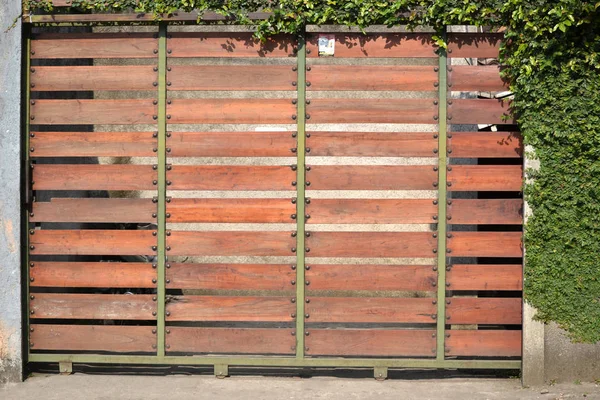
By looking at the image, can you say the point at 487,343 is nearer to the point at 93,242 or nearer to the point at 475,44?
the point at 475,44

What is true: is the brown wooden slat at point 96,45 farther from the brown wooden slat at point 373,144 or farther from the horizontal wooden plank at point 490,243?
the horizontal wooden plank at point 490,243

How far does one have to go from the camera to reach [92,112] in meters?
6.28

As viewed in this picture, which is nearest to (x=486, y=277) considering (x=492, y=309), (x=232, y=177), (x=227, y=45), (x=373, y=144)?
(x=492, y=309)

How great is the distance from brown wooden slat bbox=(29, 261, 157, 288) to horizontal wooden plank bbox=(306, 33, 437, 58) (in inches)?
90.8

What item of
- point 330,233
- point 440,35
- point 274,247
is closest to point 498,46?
point 440,35

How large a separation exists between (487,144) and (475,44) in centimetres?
82

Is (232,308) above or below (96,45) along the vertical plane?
below

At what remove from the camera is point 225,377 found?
6422 millimetres

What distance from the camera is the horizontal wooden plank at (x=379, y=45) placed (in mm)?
6172

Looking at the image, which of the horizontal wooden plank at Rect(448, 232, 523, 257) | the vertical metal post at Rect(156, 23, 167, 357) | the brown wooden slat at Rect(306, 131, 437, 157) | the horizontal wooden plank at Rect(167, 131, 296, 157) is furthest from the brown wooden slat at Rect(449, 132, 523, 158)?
the vertical metal post at Rect(156, 23, 167, 357)

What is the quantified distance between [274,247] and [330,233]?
18.9 inches

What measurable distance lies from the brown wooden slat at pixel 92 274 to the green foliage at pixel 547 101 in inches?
84.0

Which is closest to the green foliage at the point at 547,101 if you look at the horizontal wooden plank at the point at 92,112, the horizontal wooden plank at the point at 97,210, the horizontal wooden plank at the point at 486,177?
the horizontal wooden plank at the point at 486,177

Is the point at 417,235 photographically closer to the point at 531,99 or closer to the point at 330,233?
the point at 330,233
